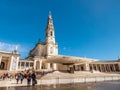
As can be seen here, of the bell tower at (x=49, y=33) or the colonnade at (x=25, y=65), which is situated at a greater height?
the bell tower at (x=49, y=33)

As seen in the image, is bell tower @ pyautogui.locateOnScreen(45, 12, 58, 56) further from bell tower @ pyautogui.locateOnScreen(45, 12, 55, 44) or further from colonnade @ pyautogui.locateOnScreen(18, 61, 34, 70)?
colonnade @ pyautogui.locateOnScreen(18, 61, 34, 70)

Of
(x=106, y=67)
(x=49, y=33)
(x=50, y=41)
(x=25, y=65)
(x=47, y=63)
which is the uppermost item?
(x=49, y=33)

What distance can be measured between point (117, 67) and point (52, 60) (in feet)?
154

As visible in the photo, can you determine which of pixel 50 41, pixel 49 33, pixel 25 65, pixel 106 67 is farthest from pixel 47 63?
pixel 106 67

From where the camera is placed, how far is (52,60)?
33.5 metres

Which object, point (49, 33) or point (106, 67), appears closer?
point (106, 67)

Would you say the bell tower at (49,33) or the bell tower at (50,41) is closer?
the bell tower at (50,41)

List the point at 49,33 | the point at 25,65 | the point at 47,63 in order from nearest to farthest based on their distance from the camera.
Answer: the point at 25,65 < the point at 47,63 < the point at 49,33

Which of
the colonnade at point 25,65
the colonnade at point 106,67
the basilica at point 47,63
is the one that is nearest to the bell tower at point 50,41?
the basilica at point 47,63

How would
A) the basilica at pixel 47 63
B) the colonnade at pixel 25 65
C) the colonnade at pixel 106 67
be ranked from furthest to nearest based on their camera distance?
1. the colonnade at pixel 106 67
2. the colonnade at pixel 25 65
3. the basilica at pixel 47 63

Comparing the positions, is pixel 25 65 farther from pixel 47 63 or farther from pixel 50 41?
pixel 50 41

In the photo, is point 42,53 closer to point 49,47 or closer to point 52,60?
point 49,47

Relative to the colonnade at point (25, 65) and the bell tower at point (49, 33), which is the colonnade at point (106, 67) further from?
the colonnade at point (25, 65)

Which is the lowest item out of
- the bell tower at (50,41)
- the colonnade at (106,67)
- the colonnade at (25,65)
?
the colonnade at (106,67)
